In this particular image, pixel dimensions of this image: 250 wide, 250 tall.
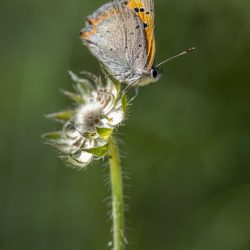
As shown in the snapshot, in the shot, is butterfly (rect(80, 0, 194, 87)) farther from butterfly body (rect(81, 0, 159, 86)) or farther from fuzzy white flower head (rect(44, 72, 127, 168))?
fuzzy white flower head (rect(44, 72, 127, 168))

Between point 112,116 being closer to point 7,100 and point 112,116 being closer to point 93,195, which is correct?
point 93,195

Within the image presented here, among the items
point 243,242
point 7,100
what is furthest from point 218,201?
point 7,100

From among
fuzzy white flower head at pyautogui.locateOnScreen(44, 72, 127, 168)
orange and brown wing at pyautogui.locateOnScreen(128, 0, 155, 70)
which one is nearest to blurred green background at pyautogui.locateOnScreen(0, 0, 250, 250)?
fuzzy white flower head at pyautogui.locateOnScreen(44, 72, 127, 168)

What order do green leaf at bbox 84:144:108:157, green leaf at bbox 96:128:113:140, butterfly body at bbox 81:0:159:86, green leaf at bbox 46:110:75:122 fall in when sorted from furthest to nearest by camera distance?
green leaf at bbox 46:110:75:122
butterfly body at bbox 81:0:159:86
green leaf at bbox 96:128:113:140
green leaf at bbox 84:144:108:157

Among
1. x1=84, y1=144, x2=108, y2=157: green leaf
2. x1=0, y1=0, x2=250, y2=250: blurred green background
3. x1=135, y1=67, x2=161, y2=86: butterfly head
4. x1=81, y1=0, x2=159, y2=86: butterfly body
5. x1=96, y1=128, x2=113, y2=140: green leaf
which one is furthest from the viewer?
x1=0, y1=0, x2=250, y2=250: blurred green background

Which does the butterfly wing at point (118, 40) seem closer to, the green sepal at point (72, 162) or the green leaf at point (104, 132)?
the green leaf at point (104, 132)
